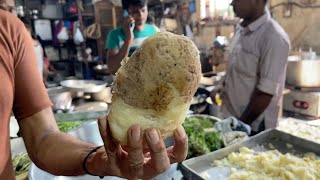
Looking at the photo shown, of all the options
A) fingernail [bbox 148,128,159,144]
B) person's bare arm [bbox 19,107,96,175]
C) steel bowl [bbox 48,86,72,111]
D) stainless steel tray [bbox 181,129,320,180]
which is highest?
fingernail [bbox 148,128,159,144]

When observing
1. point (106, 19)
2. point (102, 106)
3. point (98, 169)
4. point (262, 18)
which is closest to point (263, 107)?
point (262, 18)

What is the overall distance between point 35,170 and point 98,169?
0.69m

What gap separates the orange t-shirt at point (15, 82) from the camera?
1.30 m

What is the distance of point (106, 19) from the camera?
34.4ft

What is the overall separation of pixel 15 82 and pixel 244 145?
173 centimetres

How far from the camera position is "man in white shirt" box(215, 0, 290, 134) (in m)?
2.94

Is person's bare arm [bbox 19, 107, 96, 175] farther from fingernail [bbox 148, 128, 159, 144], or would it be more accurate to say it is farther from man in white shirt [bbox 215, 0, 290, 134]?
man in white shirt [bbox 215, 0, 290, 134]

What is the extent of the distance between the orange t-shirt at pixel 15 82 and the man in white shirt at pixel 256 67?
2320 millimetres

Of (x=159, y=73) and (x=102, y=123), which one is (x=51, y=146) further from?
(x=159, y=73)

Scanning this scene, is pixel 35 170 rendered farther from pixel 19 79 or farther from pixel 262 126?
pixel 262 126

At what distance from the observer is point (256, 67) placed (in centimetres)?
312

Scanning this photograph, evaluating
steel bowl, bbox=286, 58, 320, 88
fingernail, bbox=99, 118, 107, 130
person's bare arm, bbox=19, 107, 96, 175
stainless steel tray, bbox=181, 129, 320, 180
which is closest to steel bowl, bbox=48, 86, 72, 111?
person's bare arm, bbox=19, 107, 96, 175

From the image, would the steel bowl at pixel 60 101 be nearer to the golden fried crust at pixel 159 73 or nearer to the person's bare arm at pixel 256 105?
the person's bare arm at pixel 256 105

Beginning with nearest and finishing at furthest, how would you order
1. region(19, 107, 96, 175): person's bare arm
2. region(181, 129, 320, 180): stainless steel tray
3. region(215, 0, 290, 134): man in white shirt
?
region(19, 107, 96, 175): person's bare arm, region(181, 129, 320, 180): stainless steel tray, region(215, 0, 290, 134): man in white shirt
